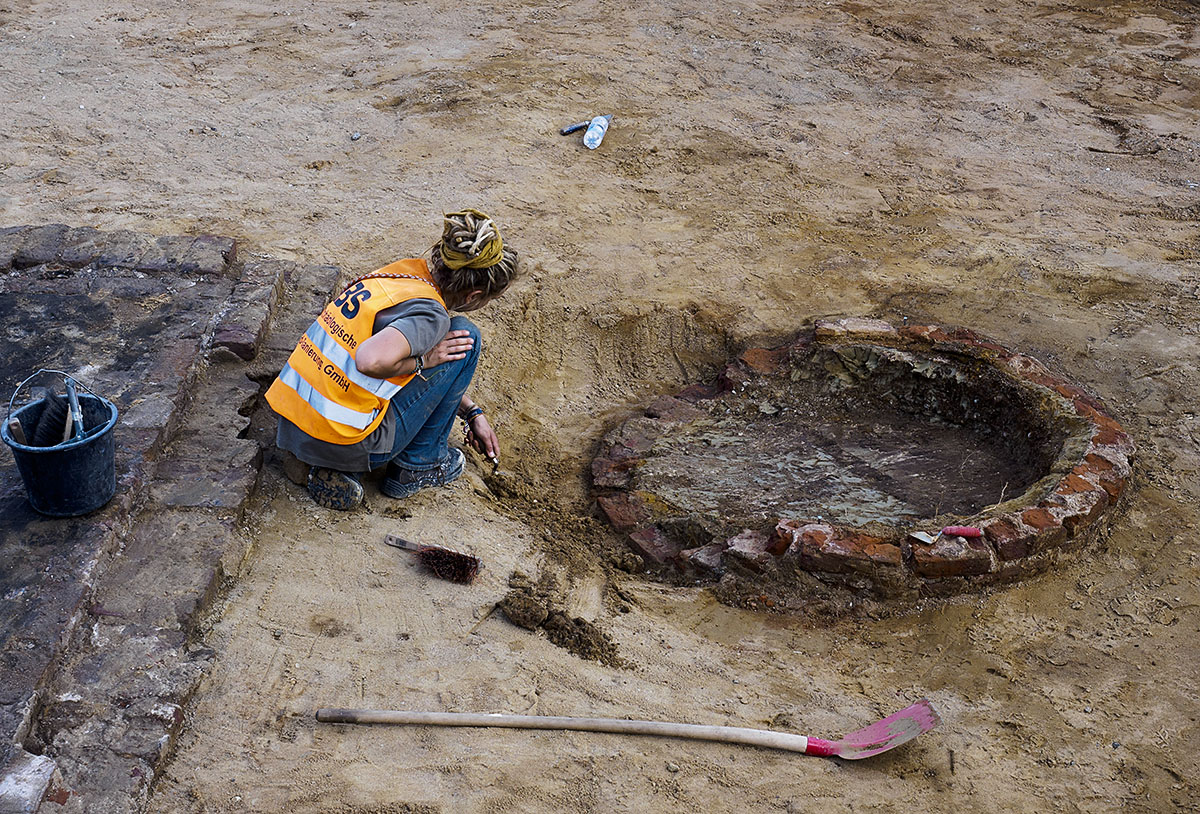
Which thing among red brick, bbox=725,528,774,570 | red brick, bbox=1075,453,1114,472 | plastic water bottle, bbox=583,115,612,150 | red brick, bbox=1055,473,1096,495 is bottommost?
red brick, bbox=725,528,774,570

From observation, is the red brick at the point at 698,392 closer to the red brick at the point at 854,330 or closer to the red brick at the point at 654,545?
the red brick at the point at 854,330

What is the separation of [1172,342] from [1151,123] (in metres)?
3.36

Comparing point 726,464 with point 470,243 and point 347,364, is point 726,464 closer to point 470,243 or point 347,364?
point 470,243

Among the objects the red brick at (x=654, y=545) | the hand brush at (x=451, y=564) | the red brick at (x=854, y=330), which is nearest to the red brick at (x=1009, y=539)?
the red brick at (x=654, y=545)

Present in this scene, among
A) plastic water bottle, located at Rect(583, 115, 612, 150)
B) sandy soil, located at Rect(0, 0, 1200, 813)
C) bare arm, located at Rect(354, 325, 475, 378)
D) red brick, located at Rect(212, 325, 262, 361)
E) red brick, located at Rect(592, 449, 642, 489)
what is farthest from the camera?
plastic water bottle, located at Rect(583, 115, 612, 150)

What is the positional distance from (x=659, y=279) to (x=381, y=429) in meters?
2.38

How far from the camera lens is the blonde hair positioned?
11.0ft

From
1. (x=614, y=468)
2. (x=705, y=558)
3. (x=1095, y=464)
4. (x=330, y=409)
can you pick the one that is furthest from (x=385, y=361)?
(x=1095, y=464)

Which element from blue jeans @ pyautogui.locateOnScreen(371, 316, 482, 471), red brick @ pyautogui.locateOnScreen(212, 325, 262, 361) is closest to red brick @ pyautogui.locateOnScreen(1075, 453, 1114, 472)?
blue jeans @ pyautogui.locateOnScreen(371, 316, 482, 471)

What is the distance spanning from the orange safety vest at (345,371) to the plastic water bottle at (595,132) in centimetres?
351

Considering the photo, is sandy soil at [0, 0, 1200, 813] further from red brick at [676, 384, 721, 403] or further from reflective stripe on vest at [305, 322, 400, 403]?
reflective stripe on vest at [305, 322, 400, 403]

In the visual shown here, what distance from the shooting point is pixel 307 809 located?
2564 mm

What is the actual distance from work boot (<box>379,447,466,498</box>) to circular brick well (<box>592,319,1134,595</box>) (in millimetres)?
689

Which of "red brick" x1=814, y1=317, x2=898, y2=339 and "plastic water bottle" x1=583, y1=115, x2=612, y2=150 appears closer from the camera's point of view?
"red brick" x1=814, y1=317, x2=898, y2=339
